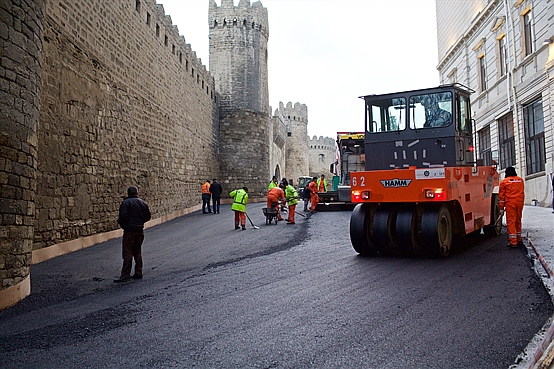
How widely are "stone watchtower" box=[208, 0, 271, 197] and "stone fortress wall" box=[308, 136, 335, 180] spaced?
103 ft

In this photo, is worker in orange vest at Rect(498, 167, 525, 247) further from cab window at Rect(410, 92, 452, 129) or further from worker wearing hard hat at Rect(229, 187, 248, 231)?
worker wearing hard hat at Rect(229, 187, 248, 231)

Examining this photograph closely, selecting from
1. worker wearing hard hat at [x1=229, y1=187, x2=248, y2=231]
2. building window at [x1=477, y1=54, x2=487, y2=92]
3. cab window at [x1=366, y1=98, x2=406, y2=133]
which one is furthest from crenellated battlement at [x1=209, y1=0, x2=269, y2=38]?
cab window at [x1=366, y1=98, x2=406, y2=133]

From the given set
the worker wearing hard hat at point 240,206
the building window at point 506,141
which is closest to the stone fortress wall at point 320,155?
the building window at point 506,141

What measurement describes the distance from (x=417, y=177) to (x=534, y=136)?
1269 centimetres

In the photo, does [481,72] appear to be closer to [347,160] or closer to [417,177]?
[347,160]

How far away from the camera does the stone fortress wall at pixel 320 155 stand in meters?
59.2

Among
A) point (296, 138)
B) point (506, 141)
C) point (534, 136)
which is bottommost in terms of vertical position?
point (534, 136)

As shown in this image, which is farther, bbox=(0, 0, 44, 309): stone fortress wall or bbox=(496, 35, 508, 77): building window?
bbox=(496, 35, 508, 77): building window

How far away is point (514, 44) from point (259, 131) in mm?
14303

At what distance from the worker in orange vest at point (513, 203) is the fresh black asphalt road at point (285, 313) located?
1.15 feet

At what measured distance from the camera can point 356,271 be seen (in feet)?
22.1

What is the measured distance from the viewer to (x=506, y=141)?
20703 mm

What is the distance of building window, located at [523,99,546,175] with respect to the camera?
17.2 m

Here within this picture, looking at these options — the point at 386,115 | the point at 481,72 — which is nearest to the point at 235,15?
the point at 481,72
